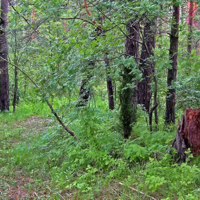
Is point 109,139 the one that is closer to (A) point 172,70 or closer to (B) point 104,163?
(B) point 104,163

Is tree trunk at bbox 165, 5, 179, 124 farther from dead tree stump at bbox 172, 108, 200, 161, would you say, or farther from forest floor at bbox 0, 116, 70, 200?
forest floor at bbox 0, 116, 70, 200

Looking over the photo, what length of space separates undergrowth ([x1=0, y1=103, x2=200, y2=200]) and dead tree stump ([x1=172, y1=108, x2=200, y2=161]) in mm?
186

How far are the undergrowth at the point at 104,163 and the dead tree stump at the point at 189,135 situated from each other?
186mm

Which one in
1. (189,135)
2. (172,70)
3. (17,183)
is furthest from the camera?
(172,70)

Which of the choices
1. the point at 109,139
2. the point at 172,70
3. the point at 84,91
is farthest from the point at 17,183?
the point at 172,70

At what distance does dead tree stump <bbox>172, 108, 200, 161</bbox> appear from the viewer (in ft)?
13.8

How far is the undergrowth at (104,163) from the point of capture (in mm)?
3576

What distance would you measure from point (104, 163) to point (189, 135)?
1499mm

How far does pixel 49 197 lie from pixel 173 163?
6.58 ft

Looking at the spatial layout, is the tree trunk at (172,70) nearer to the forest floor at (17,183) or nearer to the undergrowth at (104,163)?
the undergrowth at (104,163)

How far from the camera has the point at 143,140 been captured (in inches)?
194

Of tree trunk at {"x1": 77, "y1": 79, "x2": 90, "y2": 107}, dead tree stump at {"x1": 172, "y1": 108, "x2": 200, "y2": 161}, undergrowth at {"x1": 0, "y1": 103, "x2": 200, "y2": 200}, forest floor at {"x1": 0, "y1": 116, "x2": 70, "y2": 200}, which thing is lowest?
forest floor at {"x1": 0, "y1": 116, "x2": 70, "y2": 200}

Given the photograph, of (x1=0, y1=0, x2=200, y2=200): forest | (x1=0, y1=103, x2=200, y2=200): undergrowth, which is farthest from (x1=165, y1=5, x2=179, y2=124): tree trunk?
(x1=0, y1=103, x2=200, y2=200): undergrowth

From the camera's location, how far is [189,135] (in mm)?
4262
